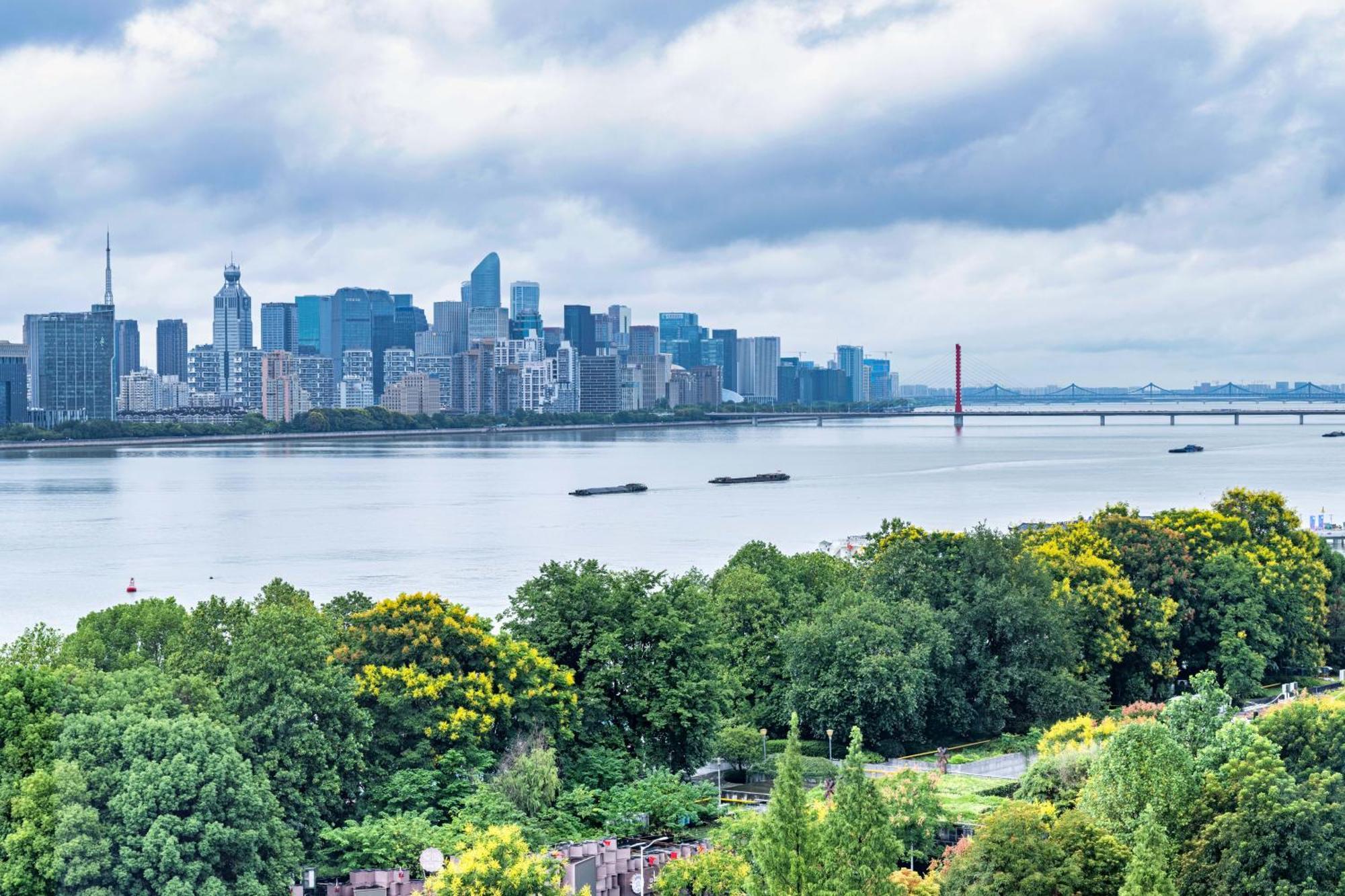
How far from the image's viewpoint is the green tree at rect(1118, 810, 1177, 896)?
41.3 feet

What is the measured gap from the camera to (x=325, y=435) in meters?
144

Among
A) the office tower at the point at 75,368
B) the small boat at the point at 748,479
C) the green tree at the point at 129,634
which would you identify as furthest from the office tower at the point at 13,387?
the green tree at the point at 129,634

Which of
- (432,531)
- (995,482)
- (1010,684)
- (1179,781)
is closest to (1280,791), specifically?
(1179,781)

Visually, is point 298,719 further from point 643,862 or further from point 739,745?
point 739,745

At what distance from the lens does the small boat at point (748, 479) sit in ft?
268

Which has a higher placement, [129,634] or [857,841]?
[129,634]

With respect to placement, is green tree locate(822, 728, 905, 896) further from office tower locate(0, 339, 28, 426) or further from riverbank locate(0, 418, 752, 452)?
office tower locate(0, 339, 28, 426)

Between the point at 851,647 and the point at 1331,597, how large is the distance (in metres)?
13.6

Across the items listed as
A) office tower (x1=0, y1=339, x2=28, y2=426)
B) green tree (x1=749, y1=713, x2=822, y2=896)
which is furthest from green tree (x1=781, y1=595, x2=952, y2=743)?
office tower (x1=0, y1=339, x2=28, y2=426)

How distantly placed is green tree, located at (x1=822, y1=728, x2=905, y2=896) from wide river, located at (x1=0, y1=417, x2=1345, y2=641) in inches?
1040

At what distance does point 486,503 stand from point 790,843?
56450mm

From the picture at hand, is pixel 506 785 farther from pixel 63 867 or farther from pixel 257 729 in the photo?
pixel 63 867

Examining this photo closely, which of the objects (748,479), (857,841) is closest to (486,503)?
(748,479)

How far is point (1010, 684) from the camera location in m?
24.4
